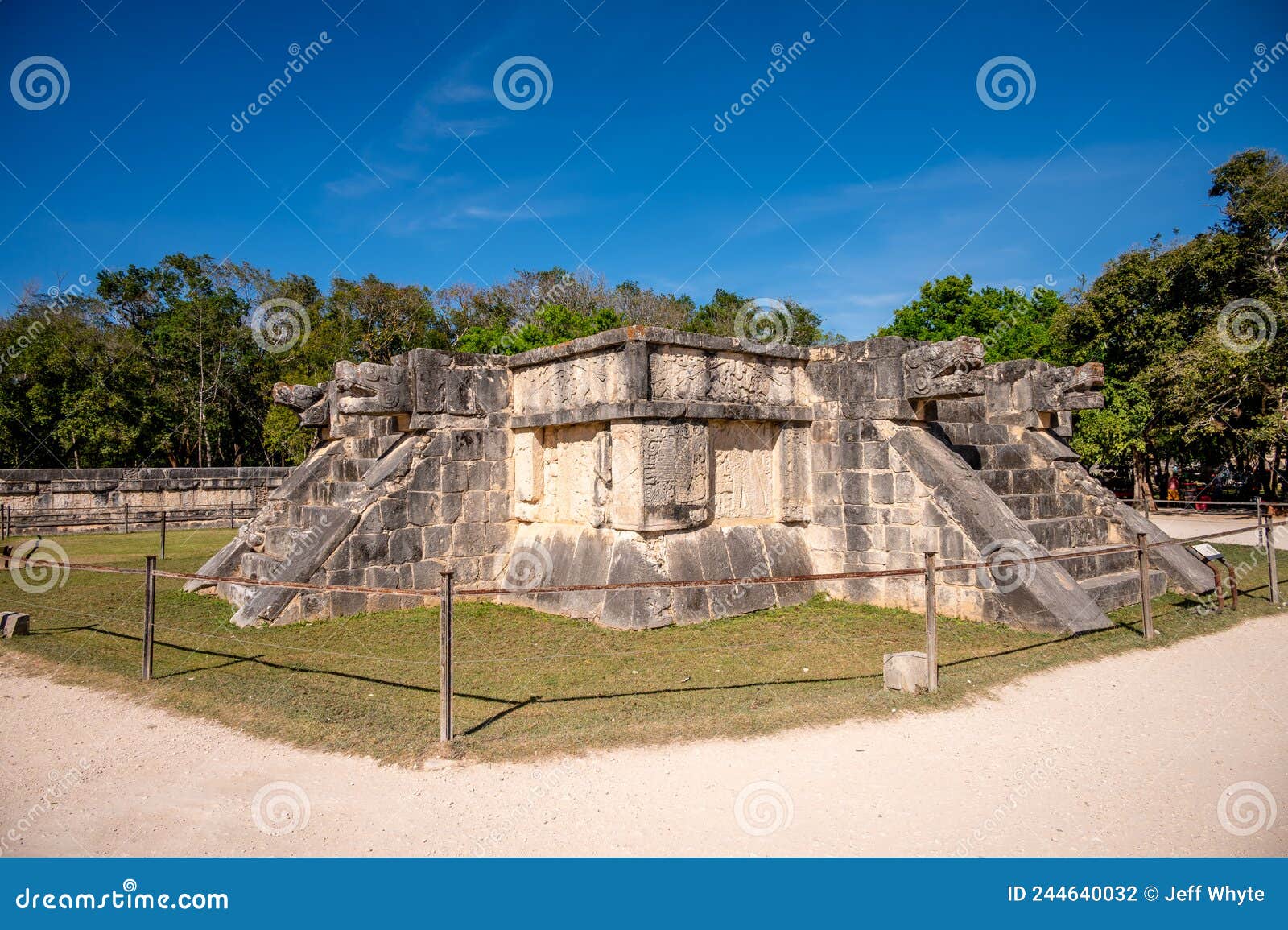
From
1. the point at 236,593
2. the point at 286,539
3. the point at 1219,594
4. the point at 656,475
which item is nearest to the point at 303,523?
the point at 286,539

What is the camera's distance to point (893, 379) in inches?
333

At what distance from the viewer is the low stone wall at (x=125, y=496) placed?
747 inches

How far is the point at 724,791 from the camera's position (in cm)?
396

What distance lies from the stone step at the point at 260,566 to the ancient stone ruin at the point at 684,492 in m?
0.03

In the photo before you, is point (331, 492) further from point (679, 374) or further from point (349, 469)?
point (679, 374)

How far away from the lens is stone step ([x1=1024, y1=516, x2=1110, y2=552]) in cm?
883

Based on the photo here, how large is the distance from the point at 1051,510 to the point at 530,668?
683 cm

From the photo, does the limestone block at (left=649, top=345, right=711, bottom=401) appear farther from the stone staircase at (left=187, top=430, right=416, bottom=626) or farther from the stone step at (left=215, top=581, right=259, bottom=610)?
the stone step at (left=215, top=581, right=259, bottom=610)

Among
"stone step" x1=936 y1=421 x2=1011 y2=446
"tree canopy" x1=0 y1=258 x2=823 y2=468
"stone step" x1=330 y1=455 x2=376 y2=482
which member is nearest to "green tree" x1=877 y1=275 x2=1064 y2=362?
"tree canopy" x1=0 y1=258 x2=823 y2=468

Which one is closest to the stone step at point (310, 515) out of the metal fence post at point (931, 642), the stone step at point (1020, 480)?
the metal fence post at point (931, 642)

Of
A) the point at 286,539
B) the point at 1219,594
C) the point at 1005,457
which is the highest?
the point at 1005,457

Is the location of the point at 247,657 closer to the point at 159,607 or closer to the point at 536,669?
the point at 536,669

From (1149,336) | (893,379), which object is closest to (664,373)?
(893,379)

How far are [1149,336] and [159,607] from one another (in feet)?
85.8
